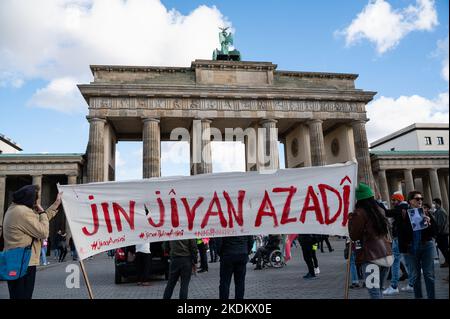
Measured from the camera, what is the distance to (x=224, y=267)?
557 centimetres

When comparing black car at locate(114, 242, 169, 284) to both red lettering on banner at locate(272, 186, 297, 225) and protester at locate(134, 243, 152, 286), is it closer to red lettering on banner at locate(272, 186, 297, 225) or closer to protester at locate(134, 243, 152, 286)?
protester at locate(134, 243, 152, 286)

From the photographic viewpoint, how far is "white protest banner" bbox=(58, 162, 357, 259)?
5477 mm

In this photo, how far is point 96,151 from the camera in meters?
32.6

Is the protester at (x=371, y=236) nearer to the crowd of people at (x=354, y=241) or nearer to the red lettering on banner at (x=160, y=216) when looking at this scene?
the crowd of people at (x=354, y=241)

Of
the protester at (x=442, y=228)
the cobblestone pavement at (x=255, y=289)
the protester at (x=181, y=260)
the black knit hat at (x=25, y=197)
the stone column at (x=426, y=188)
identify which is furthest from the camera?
the stone column at (x=426, y=188)

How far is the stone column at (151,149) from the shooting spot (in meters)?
33.3

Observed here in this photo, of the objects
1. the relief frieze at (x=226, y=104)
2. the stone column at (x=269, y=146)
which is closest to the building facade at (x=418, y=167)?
the relief frieze at (x=226, y=104)

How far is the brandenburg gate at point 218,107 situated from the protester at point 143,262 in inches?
904

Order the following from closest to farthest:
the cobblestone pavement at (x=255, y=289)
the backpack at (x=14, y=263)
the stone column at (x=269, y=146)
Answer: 1. the backpack at (x=14, y=263)
2. the cobblestone pavement at (x=255, y=289)
3. the stone column at (x=269, y=146)

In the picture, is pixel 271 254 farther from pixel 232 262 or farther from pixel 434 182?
pixel 434 182

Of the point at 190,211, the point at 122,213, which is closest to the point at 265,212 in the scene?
the point at 190,211

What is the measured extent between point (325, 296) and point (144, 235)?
3.88m

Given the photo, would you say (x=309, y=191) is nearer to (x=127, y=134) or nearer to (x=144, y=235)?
(x=144, y=235)
